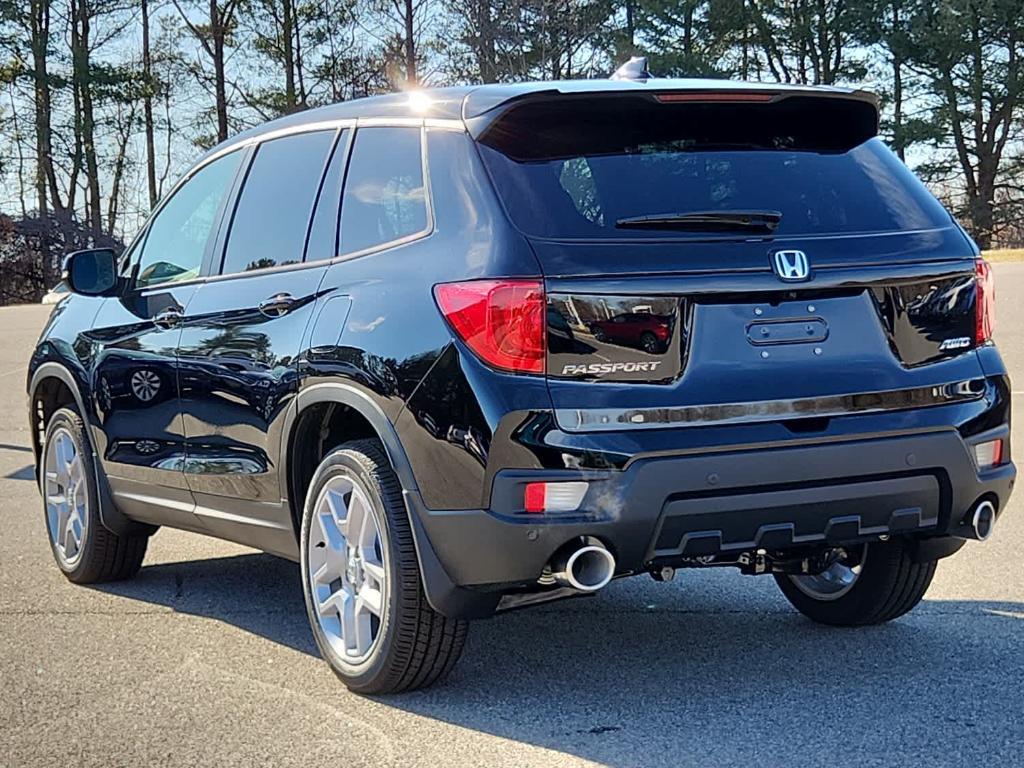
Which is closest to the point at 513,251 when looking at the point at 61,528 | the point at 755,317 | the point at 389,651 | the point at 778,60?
the point at 755,317

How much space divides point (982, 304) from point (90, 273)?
11.9 ft

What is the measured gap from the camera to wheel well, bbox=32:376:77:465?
6.59 metres

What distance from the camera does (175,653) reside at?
5156 mm

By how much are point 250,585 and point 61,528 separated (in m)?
0.90

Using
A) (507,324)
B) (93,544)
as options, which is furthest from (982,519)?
(93,544)

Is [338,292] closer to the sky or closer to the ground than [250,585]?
closer to the sky

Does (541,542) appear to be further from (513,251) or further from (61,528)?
(61,528)

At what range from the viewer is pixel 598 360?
152 inches

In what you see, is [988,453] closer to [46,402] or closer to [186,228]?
[186,228]

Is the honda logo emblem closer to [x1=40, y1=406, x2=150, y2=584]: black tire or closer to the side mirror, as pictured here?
the side mirror

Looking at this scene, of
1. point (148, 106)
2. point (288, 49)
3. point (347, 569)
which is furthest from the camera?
point (148, 106)

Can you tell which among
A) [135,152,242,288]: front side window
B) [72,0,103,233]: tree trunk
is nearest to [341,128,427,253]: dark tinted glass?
[135,152,242,288]: front side window

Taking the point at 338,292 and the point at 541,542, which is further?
the point at 338,292

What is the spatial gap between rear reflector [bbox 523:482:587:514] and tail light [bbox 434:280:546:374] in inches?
11.9
